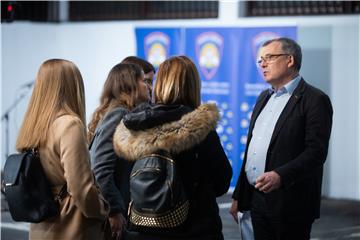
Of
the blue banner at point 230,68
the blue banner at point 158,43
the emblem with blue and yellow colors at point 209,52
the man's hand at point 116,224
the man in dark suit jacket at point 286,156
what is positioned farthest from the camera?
the blue banner at point 158,43

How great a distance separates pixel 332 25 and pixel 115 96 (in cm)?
545

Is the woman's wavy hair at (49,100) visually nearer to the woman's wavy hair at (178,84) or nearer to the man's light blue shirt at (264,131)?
the woman's wavy hair at (178,84)

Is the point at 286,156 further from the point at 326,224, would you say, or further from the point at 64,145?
the point at 326,224

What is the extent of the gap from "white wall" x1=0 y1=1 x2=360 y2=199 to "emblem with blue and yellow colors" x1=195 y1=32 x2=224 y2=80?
A: 0.40 metres

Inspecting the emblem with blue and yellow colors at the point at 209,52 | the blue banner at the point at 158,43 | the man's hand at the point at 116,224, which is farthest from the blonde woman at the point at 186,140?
the blue banner at the point at 158,43

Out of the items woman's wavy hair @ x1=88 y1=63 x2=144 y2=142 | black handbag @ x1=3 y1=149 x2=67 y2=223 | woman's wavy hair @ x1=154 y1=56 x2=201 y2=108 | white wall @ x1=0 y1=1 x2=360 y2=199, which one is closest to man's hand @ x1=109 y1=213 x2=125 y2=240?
black handbag @ x1=3 y1=149 x2=67 y2=223

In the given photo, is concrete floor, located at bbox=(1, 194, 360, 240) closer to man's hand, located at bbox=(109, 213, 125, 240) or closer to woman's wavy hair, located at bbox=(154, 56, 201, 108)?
man's hand, located at bbox=(109, 213, 125, 240)

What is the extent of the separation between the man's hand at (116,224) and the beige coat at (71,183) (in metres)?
0.19

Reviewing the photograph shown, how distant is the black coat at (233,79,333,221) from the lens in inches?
129

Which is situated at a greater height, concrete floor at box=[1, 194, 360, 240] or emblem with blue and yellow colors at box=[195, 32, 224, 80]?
emblem with blue and yellow colors at box=[195, 32, 224, 80]

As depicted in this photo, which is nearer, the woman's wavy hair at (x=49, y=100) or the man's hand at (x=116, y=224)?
the woman's wavy hair at (x=49, y=100)

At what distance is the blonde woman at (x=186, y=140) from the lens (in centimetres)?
279

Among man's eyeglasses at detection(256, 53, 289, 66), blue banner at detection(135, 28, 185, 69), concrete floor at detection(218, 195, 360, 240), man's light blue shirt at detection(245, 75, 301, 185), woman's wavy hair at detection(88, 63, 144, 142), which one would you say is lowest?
concrete floor at detection(218, 195, 360, 240)

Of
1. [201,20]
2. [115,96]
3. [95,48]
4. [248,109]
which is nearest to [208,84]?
[248,109]
